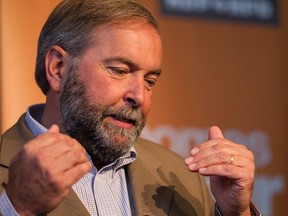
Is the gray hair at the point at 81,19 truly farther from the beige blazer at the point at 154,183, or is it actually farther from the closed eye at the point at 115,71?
the beige blazer at the point at 154,183

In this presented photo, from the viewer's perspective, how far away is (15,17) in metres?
2.42

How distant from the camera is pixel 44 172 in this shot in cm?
143

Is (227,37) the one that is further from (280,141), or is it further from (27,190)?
(27,190)

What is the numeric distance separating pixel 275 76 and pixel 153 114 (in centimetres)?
64

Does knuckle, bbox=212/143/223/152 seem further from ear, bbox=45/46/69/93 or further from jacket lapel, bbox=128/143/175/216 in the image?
ear, bbox=45/46/69/93

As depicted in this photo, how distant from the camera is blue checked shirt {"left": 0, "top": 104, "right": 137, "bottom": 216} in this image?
1791 millimetres

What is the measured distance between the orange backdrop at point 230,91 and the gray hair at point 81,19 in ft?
1.98

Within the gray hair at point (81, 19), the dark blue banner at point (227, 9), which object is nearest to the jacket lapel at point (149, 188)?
the gray hair at point (81, 19)

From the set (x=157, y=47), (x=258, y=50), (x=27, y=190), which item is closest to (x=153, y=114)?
(x=258, y=50)

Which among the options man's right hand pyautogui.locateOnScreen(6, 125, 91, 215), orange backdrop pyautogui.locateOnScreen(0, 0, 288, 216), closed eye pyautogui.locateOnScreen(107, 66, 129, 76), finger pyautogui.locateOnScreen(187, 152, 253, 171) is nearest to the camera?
man's right hand pyautogui.locateOnScreen(6, 125, 91, 215)

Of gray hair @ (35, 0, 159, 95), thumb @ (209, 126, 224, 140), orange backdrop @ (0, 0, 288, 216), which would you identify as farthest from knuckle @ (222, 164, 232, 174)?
orange backdrop @ (0, 0, 288, 216)

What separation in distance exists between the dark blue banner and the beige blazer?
0.80 m

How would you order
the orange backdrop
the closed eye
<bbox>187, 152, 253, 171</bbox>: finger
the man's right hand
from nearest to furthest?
the man's right hand
<bbox>187, 152, 253, 171</bbox>: finger
the closed eye
the orange backdrop

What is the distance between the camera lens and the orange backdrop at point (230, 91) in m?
2.73
